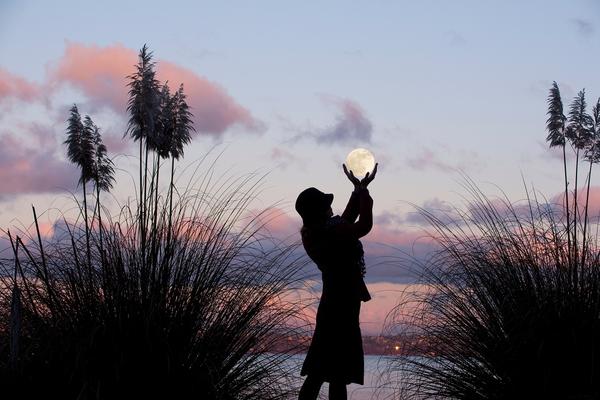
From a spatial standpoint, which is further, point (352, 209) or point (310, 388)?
point (352, 209)

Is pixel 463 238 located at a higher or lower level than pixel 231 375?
higher

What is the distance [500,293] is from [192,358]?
217 cm

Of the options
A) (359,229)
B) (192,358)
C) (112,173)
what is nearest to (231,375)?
(192,358)

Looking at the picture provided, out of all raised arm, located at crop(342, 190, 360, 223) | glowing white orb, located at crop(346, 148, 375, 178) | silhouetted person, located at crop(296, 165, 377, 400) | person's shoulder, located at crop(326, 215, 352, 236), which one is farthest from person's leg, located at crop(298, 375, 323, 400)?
glowing white orb, located at crop(346, 148, 375, 178)

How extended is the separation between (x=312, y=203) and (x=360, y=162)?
567 mm

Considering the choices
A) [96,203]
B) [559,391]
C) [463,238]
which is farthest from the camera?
[463,238]

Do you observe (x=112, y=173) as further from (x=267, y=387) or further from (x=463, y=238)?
(x=463, y=238)

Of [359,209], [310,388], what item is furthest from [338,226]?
[310,388]

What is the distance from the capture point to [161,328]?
5.22 m

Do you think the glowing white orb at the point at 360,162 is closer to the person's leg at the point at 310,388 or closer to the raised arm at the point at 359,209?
the raised arm at the point at 359,209

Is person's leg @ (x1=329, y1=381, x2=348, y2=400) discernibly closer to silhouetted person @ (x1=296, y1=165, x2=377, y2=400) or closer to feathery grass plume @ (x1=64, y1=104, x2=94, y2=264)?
silhouetted person @ (x1=296, y1=165, x2=377, y2=400)

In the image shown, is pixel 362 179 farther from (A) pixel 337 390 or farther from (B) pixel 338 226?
(A) pixel 337 390

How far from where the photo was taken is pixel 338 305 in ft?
18.4

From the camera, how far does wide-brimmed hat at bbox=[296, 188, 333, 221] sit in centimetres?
569
